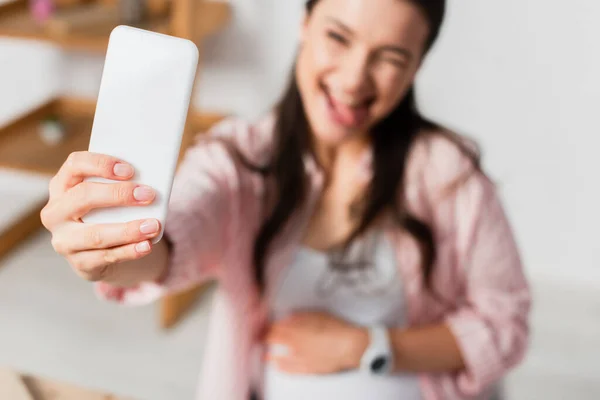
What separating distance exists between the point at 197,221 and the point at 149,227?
201 millimetres

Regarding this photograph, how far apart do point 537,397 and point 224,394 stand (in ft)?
2.23

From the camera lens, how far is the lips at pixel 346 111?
569 mm

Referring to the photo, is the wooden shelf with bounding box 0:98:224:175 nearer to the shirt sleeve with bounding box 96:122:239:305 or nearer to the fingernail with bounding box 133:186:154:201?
the shirt sleeve with bounding box 96:122:239:305

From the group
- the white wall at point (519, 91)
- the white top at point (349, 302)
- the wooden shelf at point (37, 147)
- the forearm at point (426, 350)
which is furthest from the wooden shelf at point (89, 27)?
the forearm at point (426, 350)

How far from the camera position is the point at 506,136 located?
1.11m

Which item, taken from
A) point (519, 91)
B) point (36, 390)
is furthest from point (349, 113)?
point (519, 91)

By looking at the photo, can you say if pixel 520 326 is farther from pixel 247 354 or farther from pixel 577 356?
pixel 577 356

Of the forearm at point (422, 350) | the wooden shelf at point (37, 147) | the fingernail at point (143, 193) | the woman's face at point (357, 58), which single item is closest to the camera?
the fingernail at point (143, 193)

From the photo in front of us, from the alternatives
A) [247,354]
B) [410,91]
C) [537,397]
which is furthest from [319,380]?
[537,397]

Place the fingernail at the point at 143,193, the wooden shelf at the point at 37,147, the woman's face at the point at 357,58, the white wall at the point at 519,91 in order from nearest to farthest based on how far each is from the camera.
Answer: the fingernail at the point at 143,193
the woman's face at the point at 357,58
the white wall at the point at 519,91
the wooden shelf at the point at 37,147

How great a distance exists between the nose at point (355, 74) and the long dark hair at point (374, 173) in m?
0.11

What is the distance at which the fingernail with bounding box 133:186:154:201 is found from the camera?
37 centimetres

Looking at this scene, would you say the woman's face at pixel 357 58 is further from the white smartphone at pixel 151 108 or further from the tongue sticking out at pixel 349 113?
the white smartphone at pixel 151 108

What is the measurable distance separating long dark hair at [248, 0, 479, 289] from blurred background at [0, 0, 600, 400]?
0.32m
